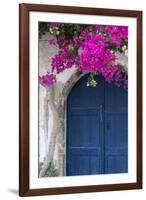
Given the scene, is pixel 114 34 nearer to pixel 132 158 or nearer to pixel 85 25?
pixel 85 25

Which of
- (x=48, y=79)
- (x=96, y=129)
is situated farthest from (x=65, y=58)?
(x=96, y=129)

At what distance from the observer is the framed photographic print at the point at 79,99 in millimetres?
2531

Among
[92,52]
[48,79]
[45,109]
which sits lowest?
[45,109]

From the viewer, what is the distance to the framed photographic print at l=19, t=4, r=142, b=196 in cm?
253

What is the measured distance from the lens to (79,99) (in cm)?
264

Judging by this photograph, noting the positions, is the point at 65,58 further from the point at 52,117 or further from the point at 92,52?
the point at 52,117

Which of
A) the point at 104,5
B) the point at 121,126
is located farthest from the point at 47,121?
the point at 104,5

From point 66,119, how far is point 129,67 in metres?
0.41

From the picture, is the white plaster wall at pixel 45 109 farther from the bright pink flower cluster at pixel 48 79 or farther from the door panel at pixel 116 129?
the door panel at pixel 116 129

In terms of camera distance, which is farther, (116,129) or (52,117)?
(116,129)

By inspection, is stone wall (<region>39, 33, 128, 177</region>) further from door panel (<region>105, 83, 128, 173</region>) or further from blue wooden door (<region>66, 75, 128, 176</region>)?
door panel (<region>105, 83, 128, 173</region>)

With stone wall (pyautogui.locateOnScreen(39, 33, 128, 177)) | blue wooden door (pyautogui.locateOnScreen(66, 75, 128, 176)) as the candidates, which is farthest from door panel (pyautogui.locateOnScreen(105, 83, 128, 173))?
stone wall (pyautogui.locateOnScreen(39, 33, 128, 177))

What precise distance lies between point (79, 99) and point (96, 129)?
17 centimetres

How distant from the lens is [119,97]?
8.87 ft
